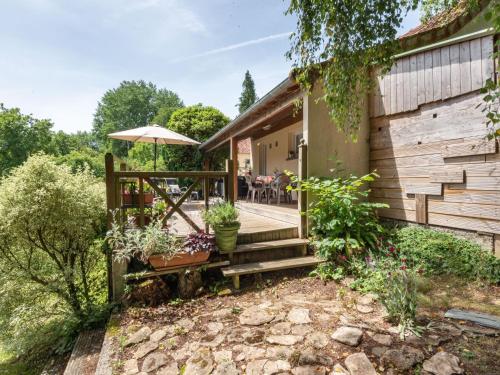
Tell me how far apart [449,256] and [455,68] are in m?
2.88

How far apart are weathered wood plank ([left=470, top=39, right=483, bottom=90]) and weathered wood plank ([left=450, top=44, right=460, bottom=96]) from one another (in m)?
0.17

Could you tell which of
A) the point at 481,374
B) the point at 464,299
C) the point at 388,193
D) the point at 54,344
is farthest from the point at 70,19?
the point at 464,299

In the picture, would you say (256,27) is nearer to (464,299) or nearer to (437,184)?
(437,184)

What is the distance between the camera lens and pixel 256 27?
4.62 metres

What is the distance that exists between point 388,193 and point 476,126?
1.75m

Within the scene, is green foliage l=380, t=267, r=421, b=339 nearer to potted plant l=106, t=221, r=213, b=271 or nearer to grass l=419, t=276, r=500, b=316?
grass l=419, t=276, r=500, b=316

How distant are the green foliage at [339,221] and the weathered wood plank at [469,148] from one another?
3.91 feet

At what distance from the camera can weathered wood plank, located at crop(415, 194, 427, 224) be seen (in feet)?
14.4

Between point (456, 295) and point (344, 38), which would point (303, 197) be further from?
point (344, 38)

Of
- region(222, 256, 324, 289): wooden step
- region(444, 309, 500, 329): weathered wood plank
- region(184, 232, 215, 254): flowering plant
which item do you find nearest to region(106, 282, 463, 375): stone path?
region(444, 309, 500, 329): weathered wood plank

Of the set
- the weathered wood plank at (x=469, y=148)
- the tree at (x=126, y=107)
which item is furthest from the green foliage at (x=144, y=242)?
the tree at (x=126, y=107)

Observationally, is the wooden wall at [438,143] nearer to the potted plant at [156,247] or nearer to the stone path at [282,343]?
the stone path at [282,343]

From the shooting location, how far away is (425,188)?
14.4 ft

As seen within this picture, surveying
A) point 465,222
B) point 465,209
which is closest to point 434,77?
point 465,209
